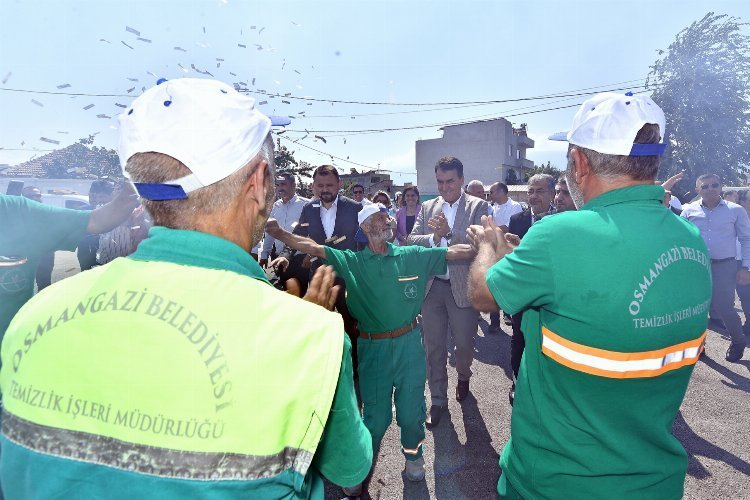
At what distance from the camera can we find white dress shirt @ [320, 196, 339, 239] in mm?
5352

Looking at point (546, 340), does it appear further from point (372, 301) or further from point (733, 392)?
point (733, 392)

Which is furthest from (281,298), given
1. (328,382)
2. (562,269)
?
(562,269)

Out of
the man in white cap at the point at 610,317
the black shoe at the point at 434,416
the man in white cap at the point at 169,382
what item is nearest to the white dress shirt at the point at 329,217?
the black shoe at the point at 434,416


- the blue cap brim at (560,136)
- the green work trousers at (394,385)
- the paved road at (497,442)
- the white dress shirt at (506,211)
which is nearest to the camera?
the blue cap brim at (560,136)

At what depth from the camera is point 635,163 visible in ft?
4.95

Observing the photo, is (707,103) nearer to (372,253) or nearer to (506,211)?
(506,211)

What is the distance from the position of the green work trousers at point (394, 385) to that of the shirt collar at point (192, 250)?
2369 millimetres

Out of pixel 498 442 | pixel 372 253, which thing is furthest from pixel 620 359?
pixel 498 442

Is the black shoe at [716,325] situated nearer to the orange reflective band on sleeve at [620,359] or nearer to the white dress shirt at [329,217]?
the white dress shirt at [329,217]

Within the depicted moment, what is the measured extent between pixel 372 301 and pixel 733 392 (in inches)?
179

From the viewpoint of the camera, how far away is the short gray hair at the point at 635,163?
1.51m

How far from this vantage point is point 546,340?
152cm

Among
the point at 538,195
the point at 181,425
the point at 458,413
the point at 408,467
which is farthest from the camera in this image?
the point at 538,195

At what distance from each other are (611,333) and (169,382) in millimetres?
1320
